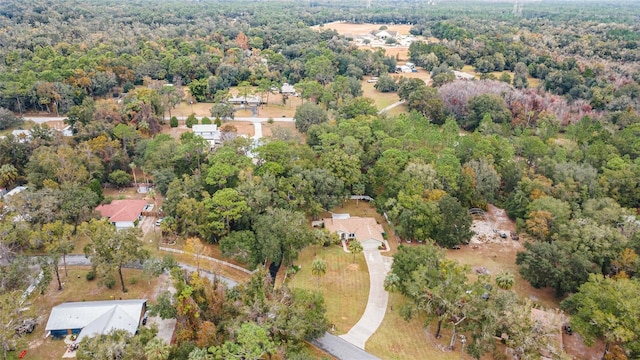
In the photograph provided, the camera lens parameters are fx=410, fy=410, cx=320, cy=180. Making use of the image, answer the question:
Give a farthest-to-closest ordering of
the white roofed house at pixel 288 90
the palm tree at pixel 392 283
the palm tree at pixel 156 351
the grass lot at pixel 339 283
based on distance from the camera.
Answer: the white roofed house at pixel 288 90 < the grass lot at pixel 339 283 < the palm tree at pixel 392 283 < the palm tree at pixel 156 351

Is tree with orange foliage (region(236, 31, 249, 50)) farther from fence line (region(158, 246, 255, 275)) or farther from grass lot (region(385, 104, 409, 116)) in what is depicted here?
fence line (region(158, 246, 255, 275))

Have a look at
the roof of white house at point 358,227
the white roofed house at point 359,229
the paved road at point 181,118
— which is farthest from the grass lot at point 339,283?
the paved road at point 181,118

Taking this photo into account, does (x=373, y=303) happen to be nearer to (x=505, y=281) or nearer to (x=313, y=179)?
(x=505, y=281)

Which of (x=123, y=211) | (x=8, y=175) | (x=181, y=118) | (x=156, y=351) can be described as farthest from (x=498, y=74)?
(x=156, y=351)

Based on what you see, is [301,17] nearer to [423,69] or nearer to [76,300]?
[423,69]

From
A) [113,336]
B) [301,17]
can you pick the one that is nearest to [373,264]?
[113,336]

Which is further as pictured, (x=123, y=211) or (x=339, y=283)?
(x=123, y=211)

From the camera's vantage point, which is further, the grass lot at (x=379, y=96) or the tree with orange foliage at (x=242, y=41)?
the tree with orange foliage at (x=242, y=41)

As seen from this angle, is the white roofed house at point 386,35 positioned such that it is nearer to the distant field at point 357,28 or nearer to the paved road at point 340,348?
the distant field at point 357,28
